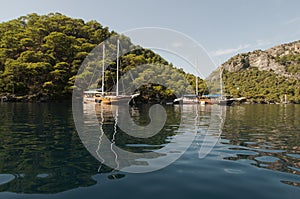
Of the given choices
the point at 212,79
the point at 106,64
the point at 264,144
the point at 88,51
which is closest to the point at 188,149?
→ the point at 264,144

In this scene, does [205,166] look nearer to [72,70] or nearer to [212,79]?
[72,70]

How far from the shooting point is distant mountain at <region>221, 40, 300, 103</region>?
11024 cm

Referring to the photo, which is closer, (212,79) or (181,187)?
(181,187)

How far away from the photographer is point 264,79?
14225 centimetres

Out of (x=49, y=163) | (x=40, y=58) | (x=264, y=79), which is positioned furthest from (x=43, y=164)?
(x=264, y=79)

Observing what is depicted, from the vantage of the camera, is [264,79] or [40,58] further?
[264,79]

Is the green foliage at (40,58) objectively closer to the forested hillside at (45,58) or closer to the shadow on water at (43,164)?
the forested hillside at (45,58)

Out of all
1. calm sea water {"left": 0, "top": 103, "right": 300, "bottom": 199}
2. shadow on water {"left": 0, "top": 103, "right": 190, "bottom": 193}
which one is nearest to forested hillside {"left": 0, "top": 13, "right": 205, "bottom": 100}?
shadow on water {"left": 0, "top": 103, "right": 190, "bottom": 193}

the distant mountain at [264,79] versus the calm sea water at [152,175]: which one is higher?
the distant mountain at [264,79]

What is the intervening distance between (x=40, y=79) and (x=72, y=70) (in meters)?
8.74

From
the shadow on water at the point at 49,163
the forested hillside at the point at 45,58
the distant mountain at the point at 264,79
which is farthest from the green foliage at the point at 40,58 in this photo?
the distant mountain at the point at 264,79

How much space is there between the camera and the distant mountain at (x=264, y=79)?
110 metres

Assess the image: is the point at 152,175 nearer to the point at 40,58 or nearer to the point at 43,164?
the point at 43,164

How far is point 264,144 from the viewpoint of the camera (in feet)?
32.6
